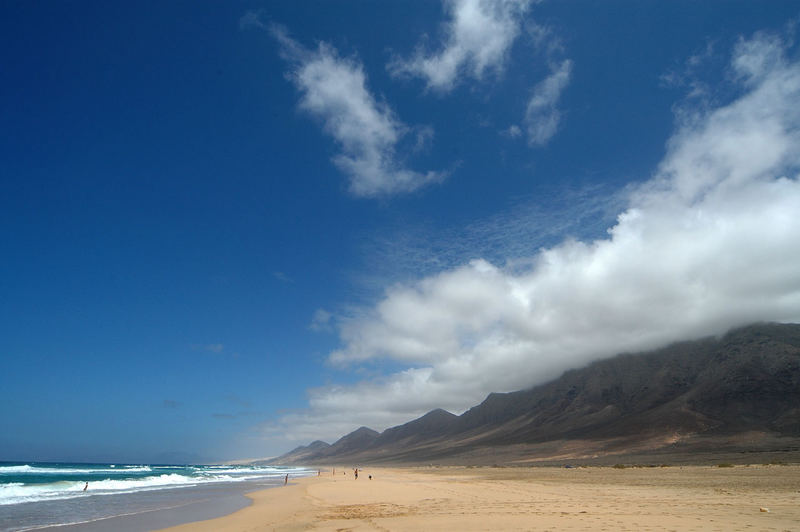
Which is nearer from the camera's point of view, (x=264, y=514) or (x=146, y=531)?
(x=146, y=531)

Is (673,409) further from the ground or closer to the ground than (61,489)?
further from the ground

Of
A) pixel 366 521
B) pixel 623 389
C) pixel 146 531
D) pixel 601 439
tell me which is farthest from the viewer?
pixel 623 389

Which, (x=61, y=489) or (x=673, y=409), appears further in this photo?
(x=673, y=409)

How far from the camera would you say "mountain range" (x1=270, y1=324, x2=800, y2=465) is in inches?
3696

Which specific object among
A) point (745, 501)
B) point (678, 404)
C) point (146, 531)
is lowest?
point (745, 501)

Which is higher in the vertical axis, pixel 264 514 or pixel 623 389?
pixel 623 389

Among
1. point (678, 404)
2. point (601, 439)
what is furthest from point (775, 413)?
point (601, 439)

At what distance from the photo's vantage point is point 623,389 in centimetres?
16400

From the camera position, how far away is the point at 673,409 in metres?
120

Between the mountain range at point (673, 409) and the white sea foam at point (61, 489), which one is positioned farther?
the mountain range at point (673, 409)

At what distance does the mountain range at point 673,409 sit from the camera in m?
93.9

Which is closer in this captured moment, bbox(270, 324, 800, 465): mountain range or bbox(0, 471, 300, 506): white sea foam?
bbox(0, 471, 300, 506): white sea foam

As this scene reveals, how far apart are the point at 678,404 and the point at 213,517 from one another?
135m

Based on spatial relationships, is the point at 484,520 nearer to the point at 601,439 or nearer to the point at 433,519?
the point at 433,519
